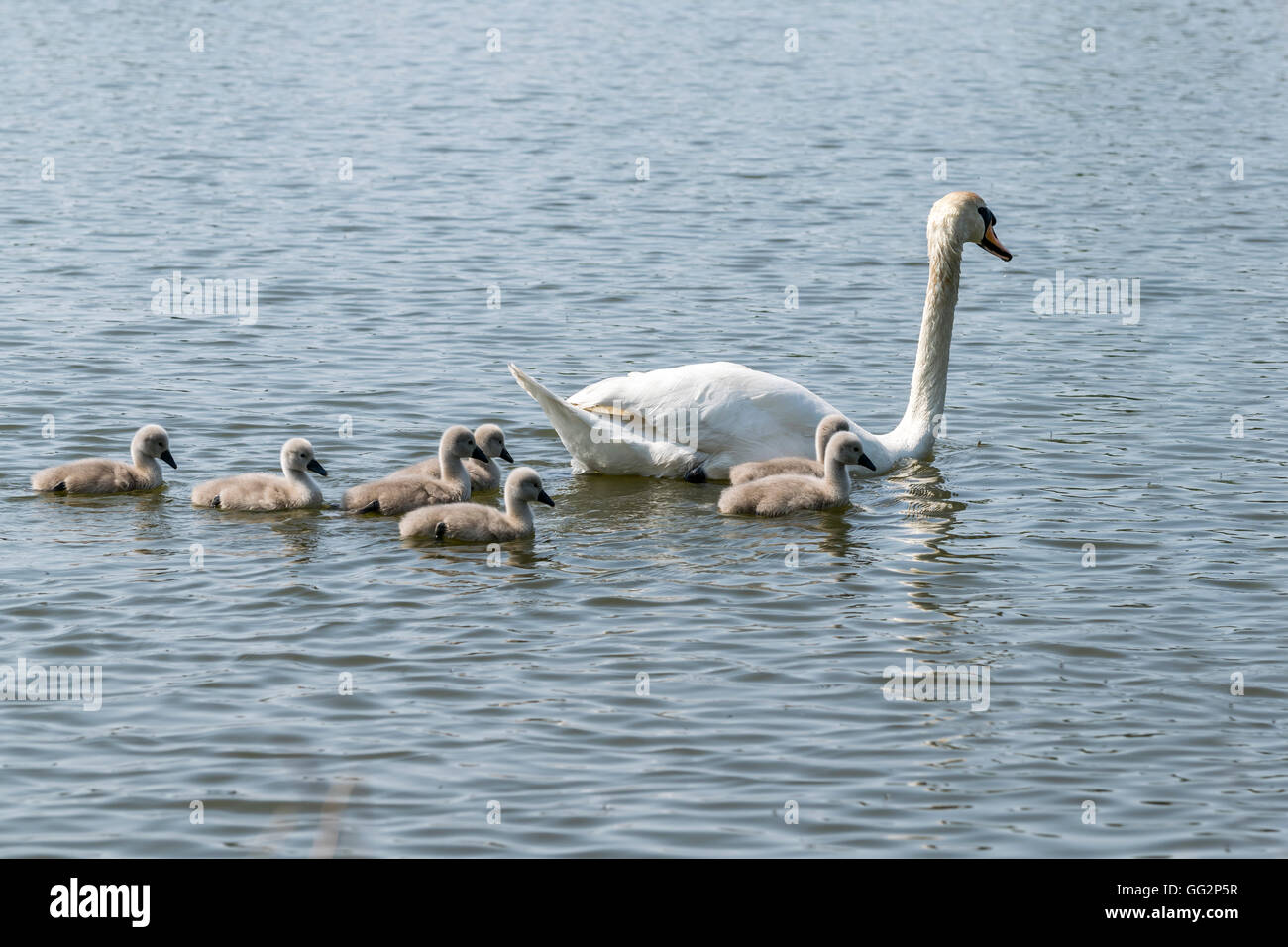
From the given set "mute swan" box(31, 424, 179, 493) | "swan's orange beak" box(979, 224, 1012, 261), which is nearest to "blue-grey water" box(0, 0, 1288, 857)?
"mute swan" box(31, 424, 179, 493)

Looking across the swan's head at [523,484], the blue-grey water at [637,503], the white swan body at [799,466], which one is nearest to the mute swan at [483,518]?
the swan's head at [523,484]

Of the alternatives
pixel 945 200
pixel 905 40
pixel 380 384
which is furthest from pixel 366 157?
pixel 905 40

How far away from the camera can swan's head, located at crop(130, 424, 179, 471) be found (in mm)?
11078

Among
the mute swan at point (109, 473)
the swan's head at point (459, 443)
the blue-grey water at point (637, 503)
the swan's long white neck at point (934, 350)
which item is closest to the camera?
the blue-grey water at point (637, 503)

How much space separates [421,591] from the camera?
964 centimetres

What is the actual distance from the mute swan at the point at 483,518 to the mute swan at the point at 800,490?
3.93 feet

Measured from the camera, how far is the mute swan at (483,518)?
34.0ft

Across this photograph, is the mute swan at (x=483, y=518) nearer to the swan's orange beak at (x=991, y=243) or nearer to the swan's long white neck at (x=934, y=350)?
the swan's long white neck at (x=934, y=350)

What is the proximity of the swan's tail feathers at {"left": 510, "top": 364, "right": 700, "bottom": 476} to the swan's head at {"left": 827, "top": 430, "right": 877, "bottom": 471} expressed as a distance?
1.04 meters

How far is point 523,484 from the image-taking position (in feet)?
33.9

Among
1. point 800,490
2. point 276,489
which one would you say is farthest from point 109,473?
point 800,490

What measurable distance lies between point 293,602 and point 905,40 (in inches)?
1152

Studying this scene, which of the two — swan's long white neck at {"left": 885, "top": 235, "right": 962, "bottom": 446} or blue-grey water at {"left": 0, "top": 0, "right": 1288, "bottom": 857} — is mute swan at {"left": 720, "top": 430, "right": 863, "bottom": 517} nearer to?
blue-grey water at {"left": 0, "top": 0, "right": 1288, "bottom": 857}

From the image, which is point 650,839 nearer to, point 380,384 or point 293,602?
point 293,602
